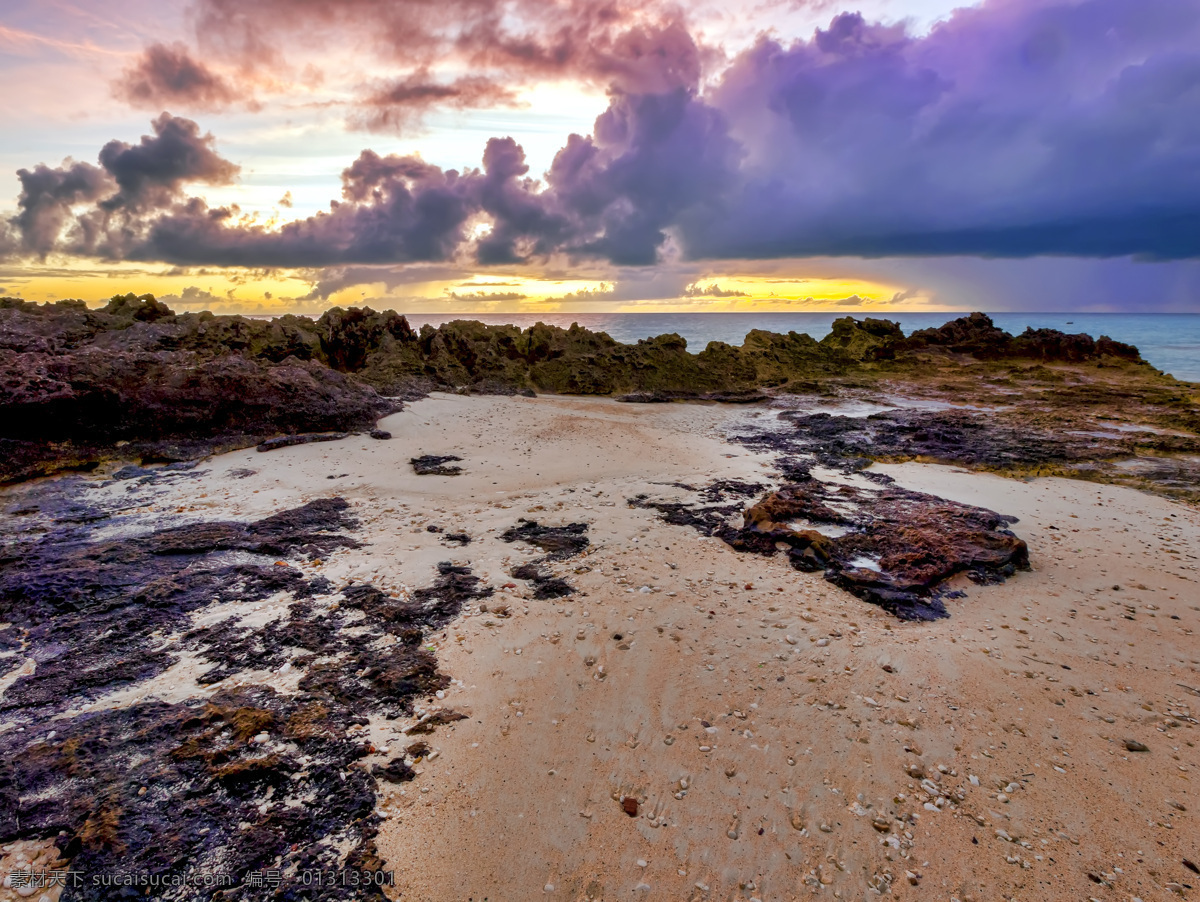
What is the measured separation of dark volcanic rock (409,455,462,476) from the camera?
10375 mm

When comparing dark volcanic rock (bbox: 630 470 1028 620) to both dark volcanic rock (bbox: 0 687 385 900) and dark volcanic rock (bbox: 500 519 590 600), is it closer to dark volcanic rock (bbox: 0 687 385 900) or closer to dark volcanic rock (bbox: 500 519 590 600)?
dark volcanic rock (bbox: 500 519 590 600)

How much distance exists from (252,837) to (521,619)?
8.93 ft

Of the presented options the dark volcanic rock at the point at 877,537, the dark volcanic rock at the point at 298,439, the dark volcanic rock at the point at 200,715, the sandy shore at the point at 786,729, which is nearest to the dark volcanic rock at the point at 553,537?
the sandy shore at the point at 786,729

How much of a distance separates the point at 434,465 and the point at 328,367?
909 cm

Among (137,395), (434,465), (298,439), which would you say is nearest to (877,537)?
(434,465)

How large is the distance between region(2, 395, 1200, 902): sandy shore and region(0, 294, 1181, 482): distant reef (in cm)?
433

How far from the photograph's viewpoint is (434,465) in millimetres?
10828

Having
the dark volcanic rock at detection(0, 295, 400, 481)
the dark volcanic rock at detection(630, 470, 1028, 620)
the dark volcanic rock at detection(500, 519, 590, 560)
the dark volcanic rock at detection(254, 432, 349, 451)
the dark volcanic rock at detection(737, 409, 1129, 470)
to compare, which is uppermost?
the dark volcanic rock at detection(0, 295, 400, 481)

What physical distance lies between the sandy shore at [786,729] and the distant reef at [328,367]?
433 cm

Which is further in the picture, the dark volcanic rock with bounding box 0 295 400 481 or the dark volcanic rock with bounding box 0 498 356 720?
the dark volcanic rock with bounding box 0 295 400 481

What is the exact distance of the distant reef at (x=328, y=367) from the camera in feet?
33.6

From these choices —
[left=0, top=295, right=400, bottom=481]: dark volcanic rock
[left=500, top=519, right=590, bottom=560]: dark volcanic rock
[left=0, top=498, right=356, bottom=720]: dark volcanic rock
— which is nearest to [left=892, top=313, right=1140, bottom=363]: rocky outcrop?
[left=500, top=519, right=590, bottom=560]: dark volcanic rock

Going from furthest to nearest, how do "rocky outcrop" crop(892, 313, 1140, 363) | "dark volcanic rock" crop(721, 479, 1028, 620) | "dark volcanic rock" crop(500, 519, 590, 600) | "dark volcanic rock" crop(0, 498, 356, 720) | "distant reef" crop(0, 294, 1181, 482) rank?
"rocky outcrop" crop(892, 313, 1140, 363) → "distant reef" crop(0, 294, 1181, 482) → "dark volcanic rock" crop(721, 479, 1028, 620) → "dark volcanic rock" crop(500, 519, 590, 600) → "dark volcanic rock" crop(0, 498, 356, 720)

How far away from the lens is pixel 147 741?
362 cm
